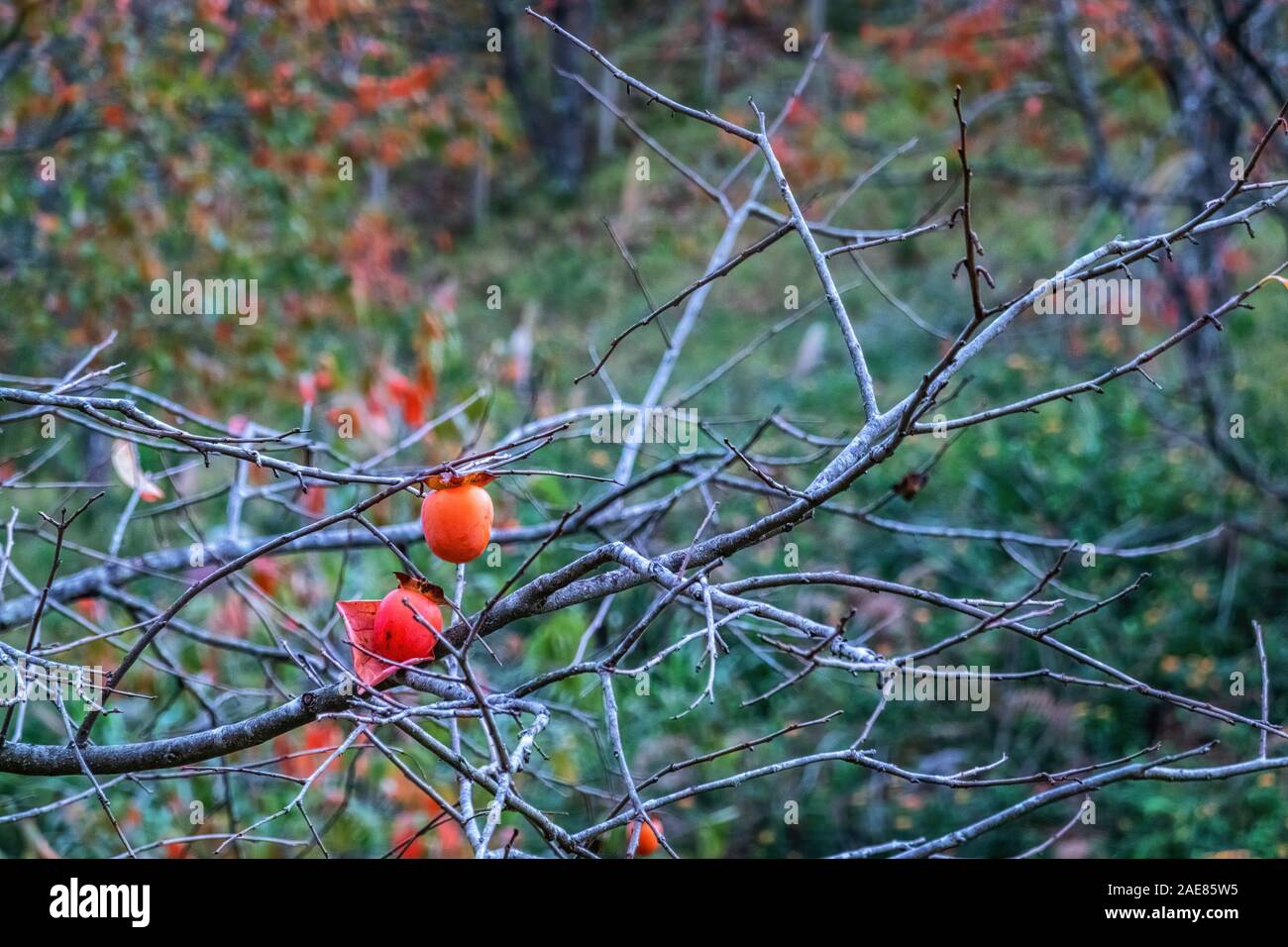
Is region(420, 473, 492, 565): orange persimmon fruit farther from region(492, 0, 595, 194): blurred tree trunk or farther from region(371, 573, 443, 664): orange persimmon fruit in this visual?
region(492, 0, 595, 194): blurred tree trunk

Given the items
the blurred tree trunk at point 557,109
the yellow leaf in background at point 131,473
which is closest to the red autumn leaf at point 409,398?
the yellow leaf in background at point 131,473

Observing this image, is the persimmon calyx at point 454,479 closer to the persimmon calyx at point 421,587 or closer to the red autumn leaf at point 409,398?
the persimmon calyx at point 421,587

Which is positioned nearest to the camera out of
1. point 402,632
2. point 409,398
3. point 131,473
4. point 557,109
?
point 402,632

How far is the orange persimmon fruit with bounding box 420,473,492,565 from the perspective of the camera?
177 centimetres

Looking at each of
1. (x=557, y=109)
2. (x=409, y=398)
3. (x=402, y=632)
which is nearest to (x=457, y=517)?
(x=402, y=632)

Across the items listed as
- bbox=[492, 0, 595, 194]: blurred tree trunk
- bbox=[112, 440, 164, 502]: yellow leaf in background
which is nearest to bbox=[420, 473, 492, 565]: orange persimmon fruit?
bbox=[112, 440, 164, 502]: yellow leaf in background

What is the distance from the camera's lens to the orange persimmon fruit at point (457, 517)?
1.77 m

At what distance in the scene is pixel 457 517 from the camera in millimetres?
1770

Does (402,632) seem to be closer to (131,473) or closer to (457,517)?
(457,517)

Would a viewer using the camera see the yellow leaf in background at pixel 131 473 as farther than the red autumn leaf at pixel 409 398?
No

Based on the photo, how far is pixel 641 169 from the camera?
3.79 meters
